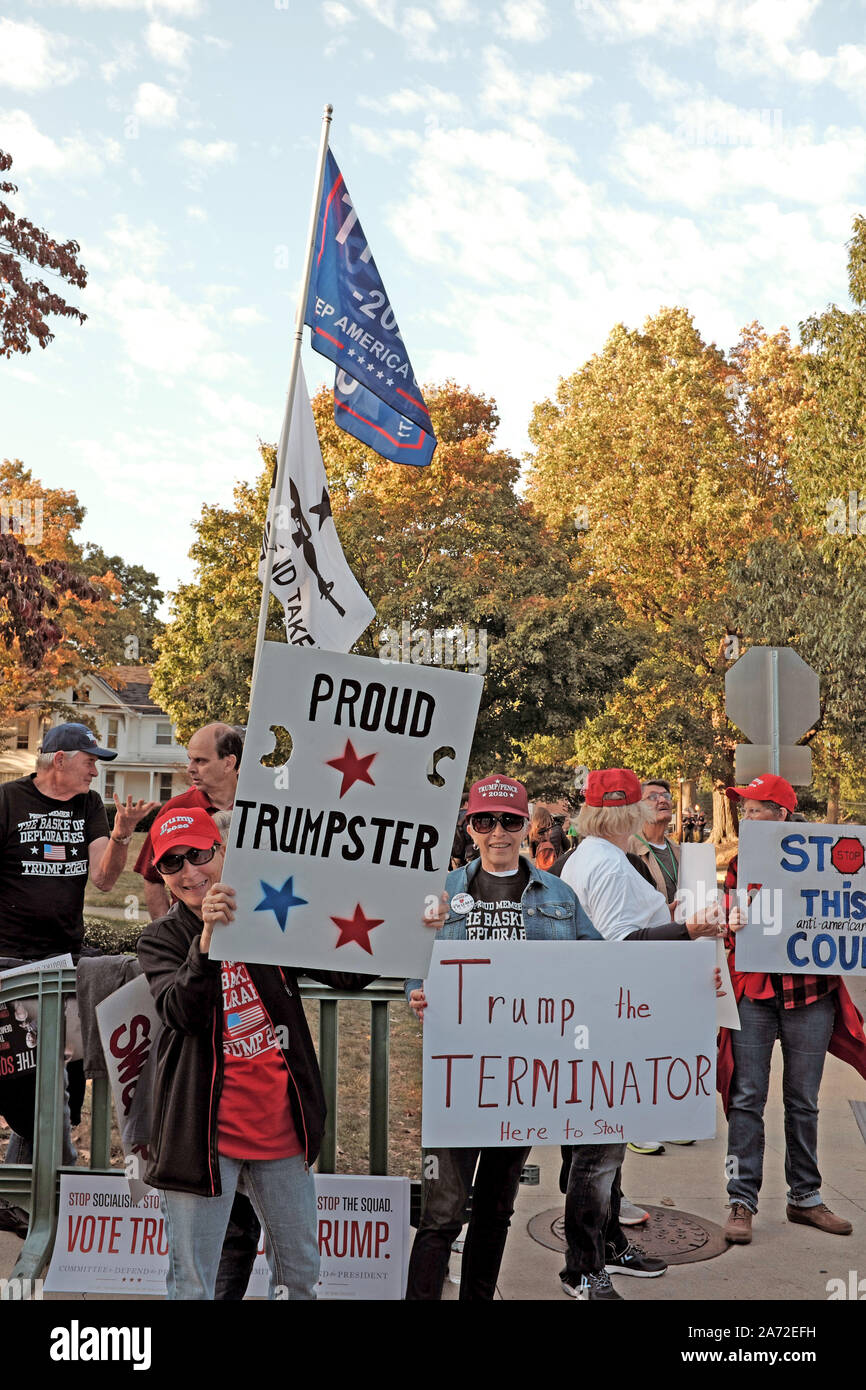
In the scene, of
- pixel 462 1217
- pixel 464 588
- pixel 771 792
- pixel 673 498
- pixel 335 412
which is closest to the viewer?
pixel 462 1217

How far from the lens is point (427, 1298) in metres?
3.98

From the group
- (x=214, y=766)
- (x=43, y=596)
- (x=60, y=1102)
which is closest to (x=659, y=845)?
(x=214, y=766)

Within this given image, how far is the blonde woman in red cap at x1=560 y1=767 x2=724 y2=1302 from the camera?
439 centimetres

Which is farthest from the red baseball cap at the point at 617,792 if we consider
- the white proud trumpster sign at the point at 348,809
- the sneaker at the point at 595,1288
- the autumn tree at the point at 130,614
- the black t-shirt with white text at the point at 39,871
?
the autumn tree at the point at 130,614

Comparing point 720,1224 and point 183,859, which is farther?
point 720,1224

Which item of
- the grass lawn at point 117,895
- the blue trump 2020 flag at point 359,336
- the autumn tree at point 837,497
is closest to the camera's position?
the blue trump 2020 flag at point 359,336

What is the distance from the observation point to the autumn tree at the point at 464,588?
88.6 ft

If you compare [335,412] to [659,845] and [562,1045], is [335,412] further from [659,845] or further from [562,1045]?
[562,1045]

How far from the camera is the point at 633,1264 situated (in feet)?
15.9

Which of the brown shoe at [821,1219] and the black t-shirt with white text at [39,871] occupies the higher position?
the black t-shirt with white text at [39,871]

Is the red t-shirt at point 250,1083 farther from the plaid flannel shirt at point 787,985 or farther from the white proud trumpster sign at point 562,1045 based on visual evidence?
the plaid flannel shirt at point 787,985

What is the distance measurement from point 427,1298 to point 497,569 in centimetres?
2480

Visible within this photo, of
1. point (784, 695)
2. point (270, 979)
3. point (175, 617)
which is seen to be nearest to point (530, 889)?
point (270, 979)

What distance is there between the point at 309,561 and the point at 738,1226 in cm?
476
